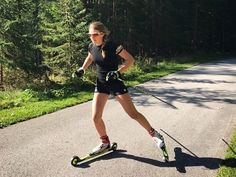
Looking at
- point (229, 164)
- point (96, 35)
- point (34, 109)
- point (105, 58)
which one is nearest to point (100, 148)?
point (105, 58)

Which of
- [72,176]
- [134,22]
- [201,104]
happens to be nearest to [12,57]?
[201,104]

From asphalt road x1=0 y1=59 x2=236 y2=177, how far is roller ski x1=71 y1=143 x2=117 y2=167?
0.11 m

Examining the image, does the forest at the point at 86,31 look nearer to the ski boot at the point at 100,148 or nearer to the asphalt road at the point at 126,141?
the asphalt road at the point at 126,141

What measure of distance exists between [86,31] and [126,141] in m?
9.11

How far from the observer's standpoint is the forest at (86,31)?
52.5 feet

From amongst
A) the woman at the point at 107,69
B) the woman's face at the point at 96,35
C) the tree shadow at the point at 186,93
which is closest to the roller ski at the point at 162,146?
the woman at the point at 107,69

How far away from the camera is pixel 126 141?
309 inches

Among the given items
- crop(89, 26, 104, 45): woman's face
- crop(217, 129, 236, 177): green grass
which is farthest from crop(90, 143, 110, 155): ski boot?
crop(217, 129, 236, 177): green grass

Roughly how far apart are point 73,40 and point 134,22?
21860 millimetres

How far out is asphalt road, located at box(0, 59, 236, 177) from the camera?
20.5ft

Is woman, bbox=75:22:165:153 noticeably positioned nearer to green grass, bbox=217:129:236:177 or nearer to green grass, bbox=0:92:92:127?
green grass, bbox=217:129:236:177

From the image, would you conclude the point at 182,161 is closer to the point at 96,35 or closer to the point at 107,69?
the point at 107,69

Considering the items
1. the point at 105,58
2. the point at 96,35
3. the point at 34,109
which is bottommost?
the point at 34,109

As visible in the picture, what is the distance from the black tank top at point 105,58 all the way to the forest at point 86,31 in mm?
9358
